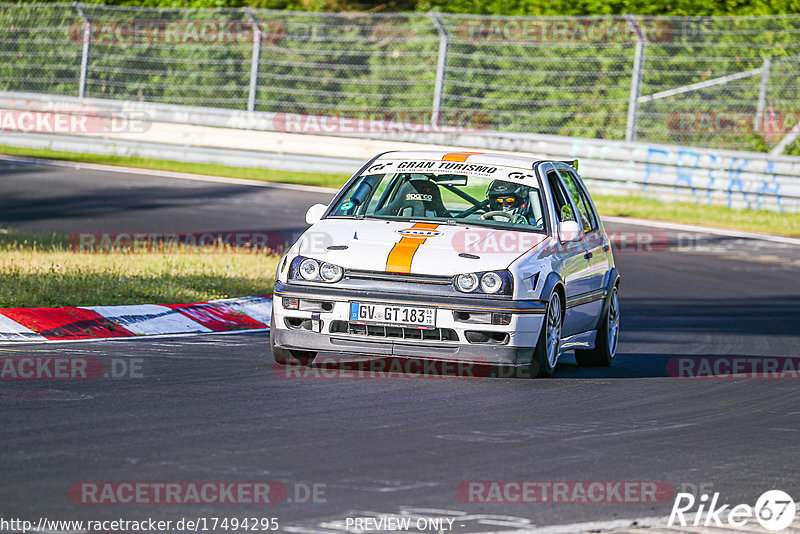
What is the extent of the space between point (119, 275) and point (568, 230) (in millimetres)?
4992

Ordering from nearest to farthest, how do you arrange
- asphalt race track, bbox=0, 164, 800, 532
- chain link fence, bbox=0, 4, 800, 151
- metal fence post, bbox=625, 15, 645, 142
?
asphalt race track, bbox=0, 164, 800, 532 → metal fence post, bbox=625, 15, 645, 142 → chain link fence, bbox=0, 4, 800, 151

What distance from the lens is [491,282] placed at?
27.3ft

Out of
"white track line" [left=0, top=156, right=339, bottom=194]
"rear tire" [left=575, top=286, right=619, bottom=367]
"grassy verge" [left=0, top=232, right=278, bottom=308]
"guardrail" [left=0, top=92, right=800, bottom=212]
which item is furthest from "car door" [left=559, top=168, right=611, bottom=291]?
"white track line" [left=0, top=156, right=339, bottom=194]

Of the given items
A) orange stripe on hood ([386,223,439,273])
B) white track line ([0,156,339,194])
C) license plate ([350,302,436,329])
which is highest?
orange stripe on hood ([386,223,439,273])

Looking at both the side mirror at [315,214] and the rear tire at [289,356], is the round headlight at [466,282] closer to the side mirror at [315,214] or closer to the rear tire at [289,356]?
the rear tire at [289,356]

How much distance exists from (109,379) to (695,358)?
16.3ft

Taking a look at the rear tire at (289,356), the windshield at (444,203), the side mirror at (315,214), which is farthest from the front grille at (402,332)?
the side mirror at (315,214)

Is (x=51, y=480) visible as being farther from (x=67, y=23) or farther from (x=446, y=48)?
(x=67, y=23)

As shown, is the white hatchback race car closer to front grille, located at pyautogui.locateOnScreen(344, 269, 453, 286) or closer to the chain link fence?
front grille, located at pyautogui.locateOnScreen(344, 269, 453, 286)

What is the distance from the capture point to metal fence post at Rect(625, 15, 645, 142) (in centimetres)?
2272

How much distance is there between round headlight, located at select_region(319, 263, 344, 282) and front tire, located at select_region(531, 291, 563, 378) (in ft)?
4.50

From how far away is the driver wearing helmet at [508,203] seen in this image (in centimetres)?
933

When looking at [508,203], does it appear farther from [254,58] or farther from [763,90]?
[254,58]

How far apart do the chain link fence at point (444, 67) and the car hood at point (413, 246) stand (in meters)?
14.5
